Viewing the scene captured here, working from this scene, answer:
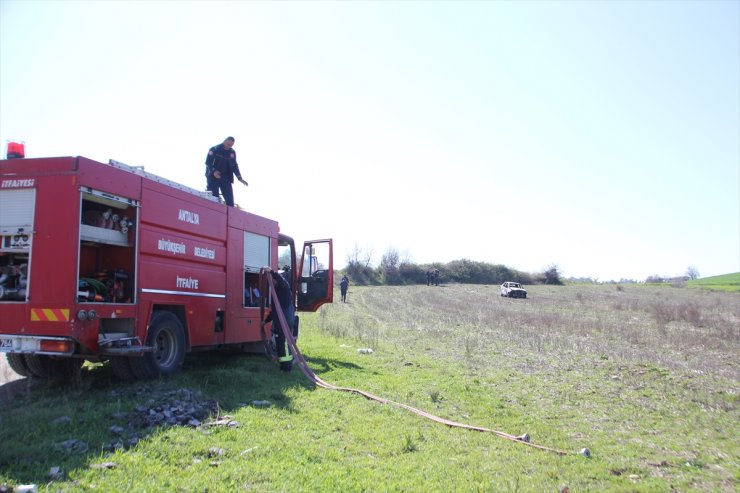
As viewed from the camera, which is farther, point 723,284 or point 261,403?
point 723,284

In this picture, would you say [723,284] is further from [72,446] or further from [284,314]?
[72,446]

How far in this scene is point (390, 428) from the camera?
6.11m

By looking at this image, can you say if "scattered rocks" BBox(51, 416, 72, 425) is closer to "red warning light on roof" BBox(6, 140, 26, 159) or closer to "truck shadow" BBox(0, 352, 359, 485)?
"truck shadow" BBox(0, 352, 359, 485)

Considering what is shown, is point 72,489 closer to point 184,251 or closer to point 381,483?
point 381,483

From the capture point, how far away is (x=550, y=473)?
16.1 ft

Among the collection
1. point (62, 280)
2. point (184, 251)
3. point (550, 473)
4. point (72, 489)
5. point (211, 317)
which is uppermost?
point (184, 251)

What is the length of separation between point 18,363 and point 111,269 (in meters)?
1.84

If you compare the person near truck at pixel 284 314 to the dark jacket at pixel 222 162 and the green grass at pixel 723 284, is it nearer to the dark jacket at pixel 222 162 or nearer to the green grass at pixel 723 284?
the dark jacket at pixel 222 162

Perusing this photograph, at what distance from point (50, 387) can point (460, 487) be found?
5.77 metres

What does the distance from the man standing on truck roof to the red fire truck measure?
0.67m

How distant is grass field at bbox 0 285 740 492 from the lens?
14.5ft

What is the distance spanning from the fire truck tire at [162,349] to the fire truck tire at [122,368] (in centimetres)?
5

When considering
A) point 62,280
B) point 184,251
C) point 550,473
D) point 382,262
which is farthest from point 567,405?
point 382,262

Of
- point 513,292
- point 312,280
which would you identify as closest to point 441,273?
point 513,292
